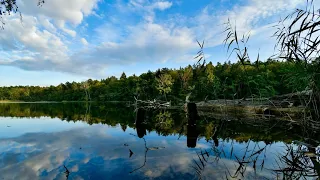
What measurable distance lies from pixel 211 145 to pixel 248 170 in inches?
120

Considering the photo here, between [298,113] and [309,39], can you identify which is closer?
[309,39]

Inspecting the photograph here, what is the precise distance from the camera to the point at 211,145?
26.7 ft

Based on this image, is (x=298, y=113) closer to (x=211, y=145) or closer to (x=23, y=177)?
(x=211, y=145)

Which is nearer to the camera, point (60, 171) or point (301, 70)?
point (301, 70)

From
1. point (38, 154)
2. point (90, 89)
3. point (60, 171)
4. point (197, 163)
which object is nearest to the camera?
point (60, 171)

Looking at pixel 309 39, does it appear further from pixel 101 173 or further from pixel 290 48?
pixel 101 173

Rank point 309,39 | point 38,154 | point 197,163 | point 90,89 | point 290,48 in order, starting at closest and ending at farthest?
point 309,39 < point 290,48 < point 197,163 < point 38,154 < point 90,89

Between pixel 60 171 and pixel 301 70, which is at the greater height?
pixel 301 70

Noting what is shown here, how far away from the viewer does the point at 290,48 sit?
11.9 ft

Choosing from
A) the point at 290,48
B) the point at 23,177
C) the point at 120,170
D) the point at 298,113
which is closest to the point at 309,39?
the point at 290,48

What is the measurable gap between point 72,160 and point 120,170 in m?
1.96

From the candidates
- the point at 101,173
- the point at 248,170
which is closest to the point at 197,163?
the point at 248,170

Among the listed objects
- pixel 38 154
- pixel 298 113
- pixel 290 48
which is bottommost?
pixel 38 154

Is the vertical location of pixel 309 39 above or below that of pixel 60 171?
above
